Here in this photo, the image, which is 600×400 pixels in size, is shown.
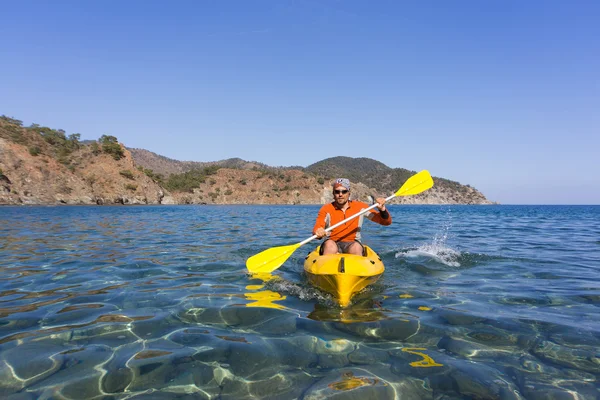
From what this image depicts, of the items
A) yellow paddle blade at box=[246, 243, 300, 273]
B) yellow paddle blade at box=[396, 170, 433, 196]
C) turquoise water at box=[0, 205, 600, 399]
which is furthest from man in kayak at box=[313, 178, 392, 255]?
yellow paddle blade at box=[396, 170, 433, 196]

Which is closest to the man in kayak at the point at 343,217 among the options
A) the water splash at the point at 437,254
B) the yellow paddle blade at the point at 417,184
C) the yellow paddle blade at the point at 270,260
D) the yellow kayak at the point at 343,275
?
the yellow paddle blade at the point at 270,260

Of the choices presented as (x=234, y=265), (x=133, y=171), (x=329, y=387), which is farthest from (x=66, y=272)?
(x=133, y=171)

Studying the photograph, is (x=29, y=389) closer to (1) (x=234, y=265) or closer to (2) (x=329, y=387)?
(2) (x=329, y=387)

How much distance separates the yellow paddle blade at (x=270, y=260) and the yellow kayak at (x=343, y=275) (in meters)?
1.16

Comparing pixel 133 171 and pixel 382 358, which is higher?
pixel 133 171

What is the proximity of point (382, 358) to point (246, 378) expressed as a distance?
124 cm

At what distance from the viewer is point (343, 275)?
486 centimetres

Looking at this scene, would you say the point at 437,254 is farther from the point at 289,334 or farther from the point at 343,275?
the point at 289,334

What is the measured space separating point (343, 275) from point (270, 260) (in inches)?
88.6

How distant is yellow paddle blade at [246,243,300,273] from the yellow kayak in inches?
45.6

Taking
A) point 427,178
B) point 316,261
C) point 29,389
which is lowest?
point 29,389

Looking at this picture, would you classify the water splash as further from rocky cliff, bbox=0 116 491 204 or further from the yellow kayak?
rocky cliff, bbox=0 116 491 204

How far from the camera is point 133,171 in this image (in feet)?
210

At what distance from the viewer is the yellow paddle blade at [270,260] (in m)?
6.66
